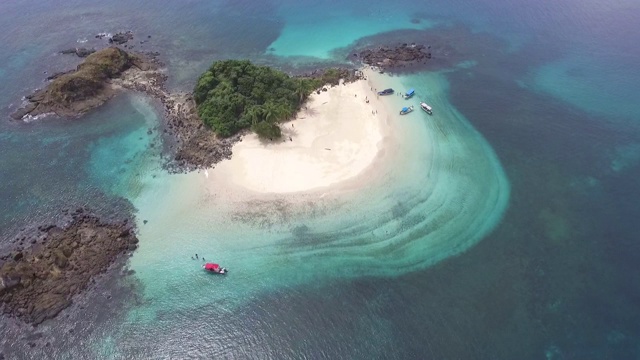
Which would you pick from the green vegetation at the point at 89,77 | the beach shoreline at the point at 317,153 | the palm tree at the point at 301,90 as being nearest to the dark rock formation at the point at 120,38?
the green vegetation at the point at 89,77

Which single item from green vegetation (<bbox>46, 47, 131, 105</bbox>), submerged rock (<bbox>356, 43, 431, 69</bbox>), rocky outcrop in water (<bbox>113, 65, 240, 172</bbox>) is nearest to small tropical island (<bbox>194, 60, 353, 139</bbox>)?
rocky outcrop in water (<bbox>113, 65, 240, 172</bbox>)

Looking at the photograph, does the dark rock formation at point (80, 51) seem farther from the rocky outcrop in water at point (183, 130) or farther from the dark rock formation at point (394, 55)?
the dark rock formation at point (394, 55)

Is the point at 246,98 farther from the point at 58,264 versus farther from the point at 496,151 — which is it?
the point at 496,151

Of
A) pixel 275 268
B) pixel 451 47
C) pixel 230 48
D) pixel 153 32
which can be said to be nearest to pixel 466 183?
pixel 275 268

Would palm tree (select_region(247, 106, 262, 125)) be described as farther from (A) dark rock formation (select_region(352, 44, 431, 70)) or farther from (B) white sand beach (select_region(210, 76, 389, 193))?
(A) dark rock formation (select_region(352, 44, 431, 70))

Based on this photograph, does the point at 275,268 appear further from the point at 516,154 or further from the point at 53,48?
the point at 53,48

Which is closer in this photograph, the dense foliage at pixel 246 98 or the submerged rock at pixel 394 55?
the dense foliage at pixel 246 98
